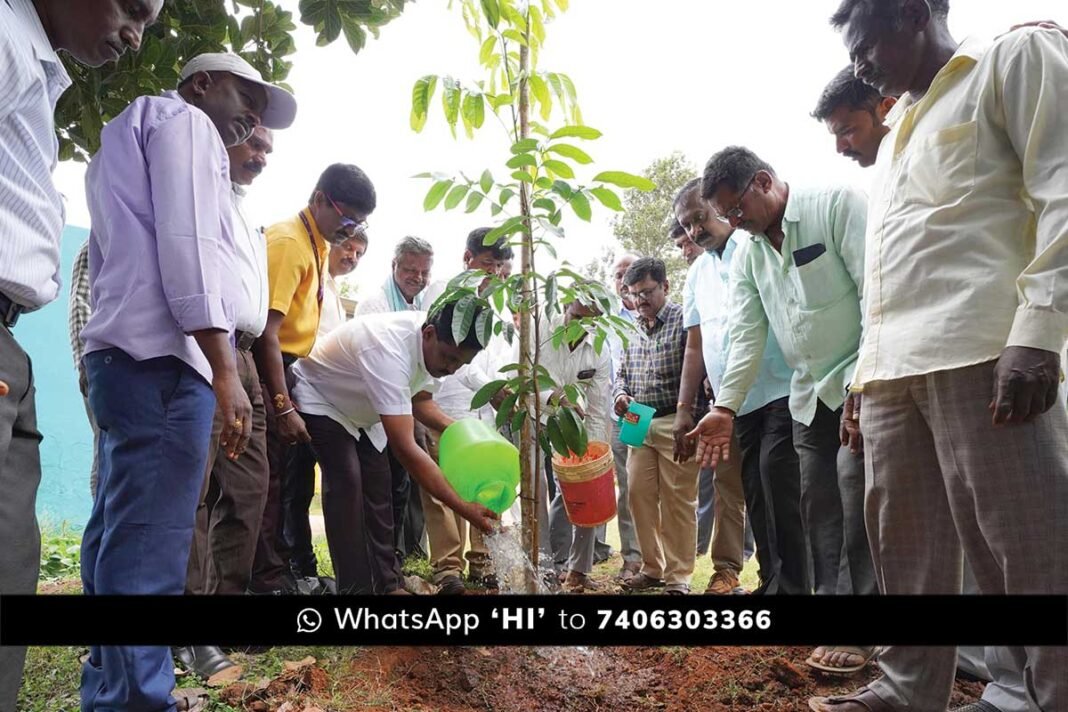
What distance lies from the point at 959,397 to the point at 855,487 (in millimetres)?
729

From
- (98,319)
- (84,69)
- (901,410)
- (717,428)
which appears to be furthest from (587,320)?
(84,69)

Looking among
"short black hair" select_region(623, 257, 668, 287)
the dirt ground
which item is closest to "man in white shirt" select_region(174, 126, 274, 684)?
the dirt ground

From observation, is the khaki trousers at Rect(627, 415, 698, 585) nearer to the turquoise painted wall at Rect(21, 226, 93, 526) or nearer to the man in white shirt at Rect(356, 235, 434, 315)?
the man in white shirt at Rect(356, 235, 434, 315)

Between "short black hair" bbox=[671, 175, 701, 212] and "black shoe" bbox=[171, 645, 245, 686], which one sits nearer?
"black shoe" bbox=[171, 645, 245, 686]

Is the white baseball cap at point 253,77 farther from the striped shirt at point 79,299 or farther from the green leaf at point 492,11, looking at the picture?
the striped shirt at point 79,299

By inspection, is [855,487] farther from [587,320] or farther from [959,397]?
[587,320]

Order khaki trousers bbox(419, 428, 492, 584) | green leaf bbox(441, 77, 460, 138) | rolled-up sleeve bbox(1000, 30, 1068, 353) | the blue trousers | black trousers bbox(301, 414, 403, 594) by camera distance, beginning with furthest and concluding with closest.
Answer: khaki trousers bbox(419, 428, 492, 584)
black trousers bbox(301, 414, 403, 594)
green leaf bbox(441, 77, 460, 138)
the blue trousers
rolled-up sleeve bbox(1000, 30, 1068, 353)

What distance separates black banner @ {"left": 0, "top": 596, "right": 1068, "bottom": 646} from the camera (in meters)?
1.29

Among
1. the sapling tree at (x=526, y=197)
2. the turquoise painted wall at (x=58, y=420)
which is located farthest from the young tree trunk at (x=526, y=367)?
the turquoise painted wall at (x=58, y=420)

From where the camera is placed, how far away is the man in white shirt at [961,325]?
127 centimetres

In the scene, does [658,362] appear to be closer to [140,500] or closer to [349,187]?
[349,187]

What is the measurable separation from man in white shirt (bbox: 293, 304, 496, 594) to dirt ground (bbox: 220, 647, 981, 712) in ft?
1.62

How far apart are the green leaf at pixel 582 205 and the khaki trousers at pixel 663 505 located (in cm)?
177

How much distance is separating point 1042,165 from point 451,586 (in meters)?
2.60
